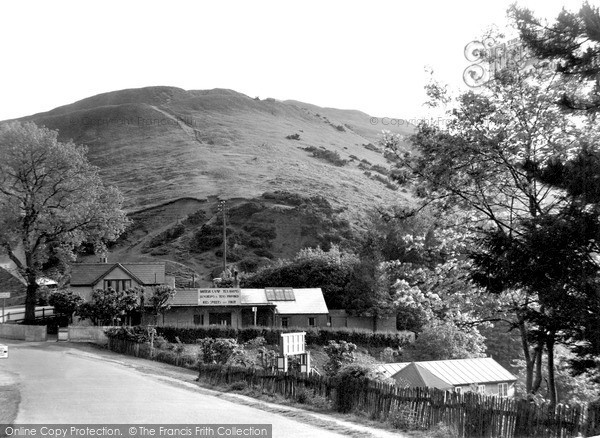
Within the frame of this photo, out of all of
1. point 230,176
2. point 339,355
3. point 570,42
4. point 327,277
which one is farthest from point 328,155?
point 570,42

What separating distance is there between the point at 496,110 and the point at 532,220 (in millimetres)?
3091

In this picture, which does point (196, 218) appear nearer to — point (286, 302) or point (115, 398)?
point (286, 302)

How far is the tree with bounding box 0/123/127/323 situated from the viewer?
51438 millimetres

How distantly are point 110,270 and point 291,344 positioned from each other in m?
28.9

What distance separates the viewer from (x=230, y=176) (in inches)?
4968

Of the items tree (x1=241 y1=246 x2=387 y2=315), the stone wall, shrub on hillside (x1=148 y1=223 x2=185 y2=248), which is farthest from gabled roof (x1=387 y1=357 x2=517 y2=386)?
shrub on hillside (x1=148 y1=223 x2=185 y2=248)

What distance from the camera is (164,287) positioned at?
173 ft

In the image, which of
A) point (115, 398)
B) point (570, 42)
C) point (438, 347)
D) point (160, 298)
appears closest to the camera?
point (570, 42)

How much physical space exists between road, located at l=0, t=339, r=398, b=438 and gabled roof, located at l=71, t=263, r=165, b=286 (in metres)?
21.0

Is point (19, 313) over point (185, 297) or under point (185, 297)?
under

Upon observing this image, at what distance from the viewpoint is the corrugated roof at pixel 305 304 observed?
61000mm

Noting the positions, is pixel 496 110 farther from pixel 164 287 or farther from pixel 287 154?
pixel 287 154

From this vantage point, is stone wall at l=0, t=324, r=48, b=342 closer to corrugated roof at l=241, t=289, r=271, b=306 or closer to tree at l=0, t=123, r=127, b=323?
tree at l=0, t=123, r=127, b=323

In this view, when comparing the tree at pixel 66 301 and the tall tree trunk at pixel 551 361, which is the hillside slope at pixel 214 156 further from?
the tall tree trunk at pixel 551 361
